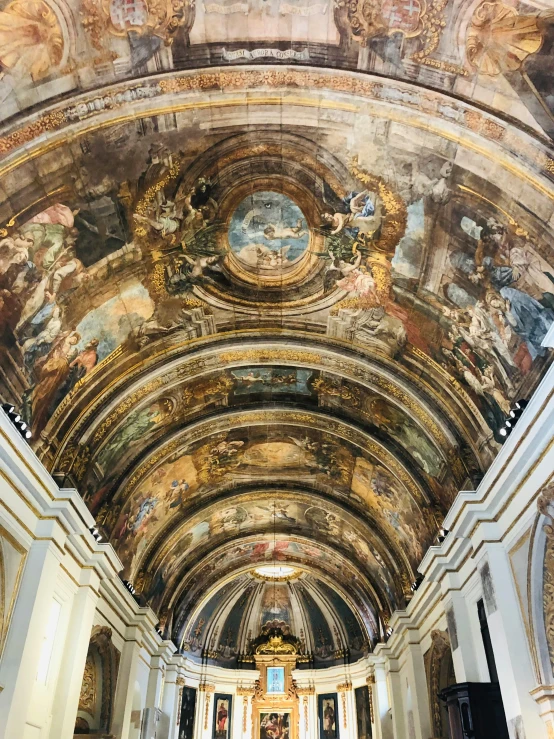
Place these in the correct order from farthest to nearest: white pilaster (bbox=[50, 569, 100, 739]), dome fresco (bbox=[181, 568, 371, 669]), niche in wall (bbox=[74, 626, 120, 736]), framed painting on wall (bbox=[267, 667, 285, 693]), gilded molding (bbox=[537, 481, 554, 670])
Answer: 1. framed painting on wall (bbox=[267, 667, 285, 693])
2. dome fresco (bbox=[181, 568, 371, 669])
3. niche in wall (bbox=[74, 626, 120, 736])
4. white pilaster (bbox=[50, 569, 100, 739])
5. gilded molding (bbox=[537, 481, 554, 670])

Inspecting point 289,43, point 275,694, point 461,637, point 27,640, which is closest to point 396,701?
point 461,637

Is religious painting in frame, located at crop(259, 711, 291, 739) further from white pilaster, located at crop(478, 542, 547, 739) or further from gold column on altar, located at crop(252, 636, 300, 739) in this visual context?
white pilaster, located at crop(478, 542, 547, 739)

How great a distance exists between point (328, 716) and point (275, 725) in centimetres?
236

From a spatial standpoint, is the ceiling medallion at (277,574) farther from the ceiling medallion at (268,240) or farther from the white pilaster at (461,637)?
the ceiling medallion at (268,240)

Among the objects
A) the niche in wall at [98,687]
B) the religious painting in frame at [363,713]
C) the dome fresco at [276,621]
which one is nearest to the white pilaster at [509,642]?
the niche in wall at [98,687]

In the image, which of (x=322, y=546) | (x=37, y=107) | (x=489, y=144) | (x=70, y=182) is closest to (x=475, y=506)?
(x=489, y=144)

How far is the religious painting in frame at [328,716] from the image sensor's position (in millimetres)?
25078

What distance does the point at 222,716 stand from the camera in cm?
2552

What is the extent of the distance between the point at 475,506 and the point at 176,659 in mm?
15622

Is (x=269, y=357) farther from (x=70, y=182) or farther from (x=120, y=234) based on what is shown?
(x=70, y=182)

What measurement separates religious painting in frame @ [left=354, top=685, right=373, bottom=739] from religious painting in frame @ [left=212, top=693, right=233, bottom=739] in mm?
5700

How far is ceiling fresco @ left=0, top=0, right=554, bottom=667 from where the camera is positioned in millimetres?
8523

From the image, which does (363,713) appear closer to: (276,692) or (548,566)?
(276,692)

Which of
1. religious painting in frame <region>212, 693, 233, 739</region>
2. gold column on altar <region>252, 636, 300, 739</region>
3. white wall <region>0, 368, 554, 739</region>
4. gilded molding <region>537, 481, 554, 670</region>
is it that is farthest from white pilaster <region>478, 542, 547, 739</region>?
religious painting in frame <region>212, 693, 233, 739</region>
